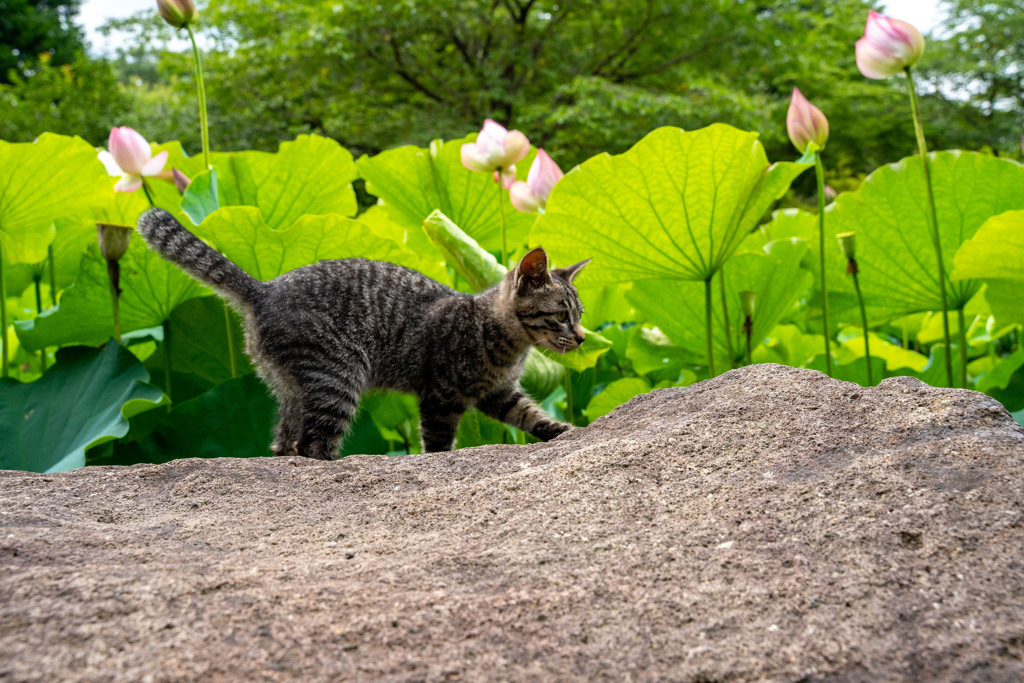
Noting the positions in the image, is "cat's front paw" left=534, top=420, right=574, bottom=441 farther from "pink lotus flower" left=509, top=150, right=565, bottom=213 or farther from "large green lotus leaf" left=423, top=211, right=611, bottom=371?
"pink lotus flower" left=509, top=150, right=565, bottom=213

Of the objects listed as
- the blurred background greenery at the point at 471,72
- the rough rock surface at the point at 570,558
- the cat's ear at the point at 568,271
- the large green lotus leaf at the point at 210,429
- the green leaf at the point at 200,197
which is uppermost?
the blurred background greenery at the point at 471,72

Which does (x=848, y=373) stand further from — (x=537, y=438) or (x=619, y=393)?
(x=537, y=438)

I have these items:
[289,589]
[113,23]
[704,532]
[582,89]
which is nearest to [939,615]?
[704,532]

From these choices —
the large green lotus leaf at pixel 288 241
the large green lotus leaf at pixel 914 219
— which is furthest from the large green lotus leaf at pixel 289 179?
the large green lotus leaf at pixel 914 219

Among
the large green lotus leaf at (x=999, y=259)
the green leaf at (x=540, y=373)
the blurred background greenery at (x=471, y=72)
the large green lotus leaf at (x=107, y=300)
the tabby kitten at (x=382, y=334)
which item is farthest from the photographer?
the blurred background greenery at (x=471, y=72)

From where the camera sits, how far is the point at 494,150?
6.66 feet

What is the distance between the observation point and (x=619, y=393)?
2.10 metres

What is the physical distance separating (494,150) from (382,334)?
1.87ft

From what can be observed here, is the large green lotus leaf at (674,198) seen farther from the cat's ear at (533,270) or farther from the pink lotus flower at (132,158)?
the pink lotus flower at (132,158)

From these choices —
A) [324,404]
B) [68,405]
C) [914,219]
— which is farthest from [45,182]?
[914,219]

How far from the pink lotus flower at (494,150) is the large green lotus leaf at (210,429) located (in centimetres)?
80

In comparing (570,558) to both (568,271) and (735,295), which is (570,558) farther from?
(735,295)

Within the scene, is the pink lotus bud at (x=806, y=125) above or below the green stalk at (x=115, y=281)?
above

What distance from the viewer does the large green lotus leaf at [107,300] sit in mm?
1953
